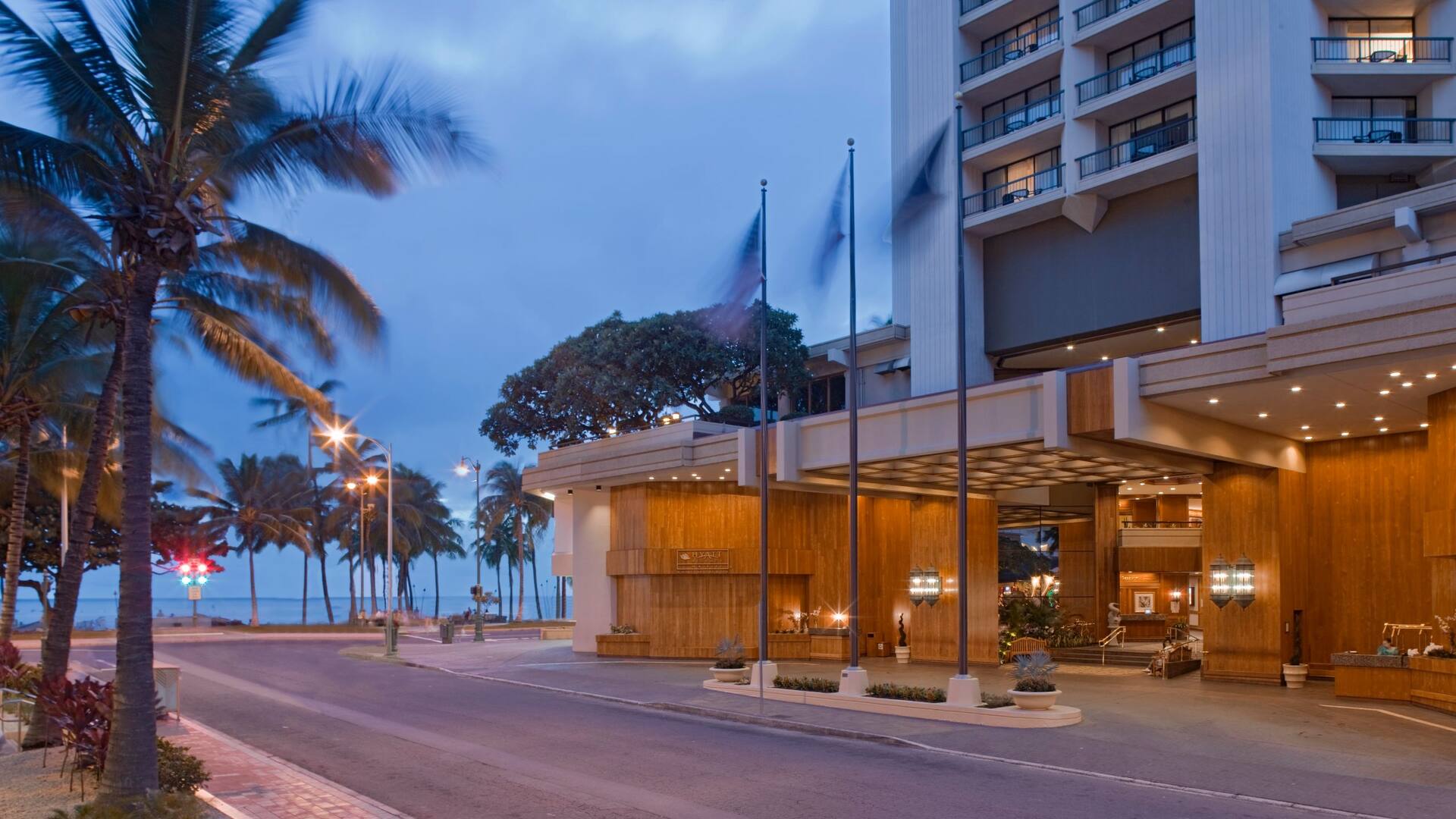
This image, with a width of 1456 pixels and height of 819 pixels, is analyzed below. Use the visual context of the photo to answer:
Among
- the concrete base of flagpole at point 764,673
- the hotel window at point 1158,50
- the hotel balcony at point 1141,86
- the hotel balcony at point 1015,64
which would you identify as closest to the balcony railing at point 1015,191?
the hotel balcony at point 1141,86

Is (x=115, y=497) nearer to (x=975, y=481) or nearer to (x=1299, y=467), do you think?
(x=975, y=481)

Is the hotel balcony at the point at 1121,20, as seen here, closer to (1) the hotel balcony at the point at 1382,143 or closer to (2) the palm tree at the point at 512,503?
(1) the hotel balcony at the point at 1382,143

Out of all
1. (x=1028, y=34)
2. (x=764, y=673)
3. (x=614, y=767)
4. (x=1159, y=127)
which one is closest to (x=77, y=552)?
(x=614, y=767)

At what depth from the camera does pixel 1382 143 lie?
3081 centimetres

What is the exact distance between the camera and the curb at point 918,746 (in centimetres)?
1299

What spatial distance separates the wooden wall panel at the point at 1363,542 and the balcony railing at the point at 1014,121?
1439 centimetres

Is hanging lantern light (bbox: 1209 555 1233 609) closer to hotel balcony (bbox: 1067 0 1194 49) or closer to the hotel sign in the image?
the hotel sign

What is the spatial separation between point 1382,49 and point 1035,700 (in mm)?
23526

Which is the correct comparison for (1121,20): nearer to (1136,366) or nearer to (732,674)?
(1136,366)

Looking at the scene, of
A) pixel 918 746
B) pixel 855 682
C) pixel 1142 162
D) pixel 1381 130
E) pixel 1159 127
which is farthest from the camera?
pixel 1159 127

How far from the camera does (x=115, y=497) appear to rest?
29.0 metres

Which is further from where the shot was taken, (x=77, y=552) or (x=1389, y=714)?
(x=1389, y=714)

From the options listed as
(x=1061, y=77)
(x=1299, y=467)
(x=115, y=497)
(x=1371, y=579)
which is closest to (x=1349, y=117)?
(x=1061, y=77)

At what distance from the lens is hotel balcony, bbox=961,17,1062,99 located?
120ft
